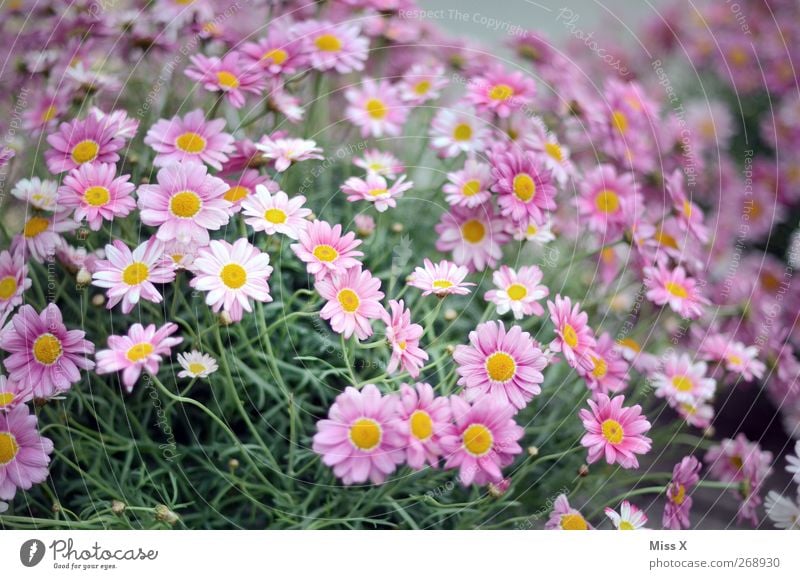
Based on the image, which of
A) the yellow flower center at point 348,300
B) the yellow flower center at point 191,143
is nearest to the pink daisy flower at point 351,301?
the yellow flower center at point 348,300

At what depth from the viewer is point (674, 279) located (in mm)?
406

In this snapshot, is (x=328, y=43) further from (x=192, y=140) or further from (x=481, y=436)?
(x=481, y=436)

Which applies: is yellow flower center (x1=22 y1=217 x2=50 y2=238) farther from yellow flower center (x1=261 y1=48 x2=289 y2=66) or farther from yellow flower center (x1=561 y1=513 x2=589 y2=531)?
yellow flower center (x1=561 y1=513 x2=589 y2=531)

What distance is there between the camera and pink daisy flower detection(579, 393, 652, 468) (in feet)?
1.16

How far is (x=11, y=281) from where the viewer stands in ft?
1.18

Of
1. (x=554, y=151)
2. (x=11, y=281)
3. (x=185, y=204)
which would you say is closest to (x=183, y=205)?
(x=185, y=204)

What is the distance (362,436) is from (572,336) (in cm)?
12

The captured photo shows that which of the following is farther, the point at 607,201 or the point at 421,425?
the point at 607,201

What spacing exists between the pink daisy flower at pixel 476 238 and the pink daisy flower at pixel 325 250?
0.06 m

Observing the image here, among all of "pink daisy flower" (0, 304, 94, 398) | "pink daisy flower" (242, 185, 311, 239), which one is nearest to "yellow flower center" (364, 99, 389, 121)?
"pink daisy flower" (242, 185, 311, 239)

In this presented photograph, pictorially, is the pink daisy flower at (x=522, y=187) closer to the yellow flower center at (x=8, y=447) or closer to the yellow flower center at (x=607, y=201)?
the yellow flower center at (x=607, y=201)

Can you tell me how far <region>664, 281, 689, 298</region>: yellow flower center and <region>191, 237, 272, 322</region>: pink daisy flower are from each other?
23cm

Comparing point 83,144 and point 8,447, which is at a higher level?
point 83,144
